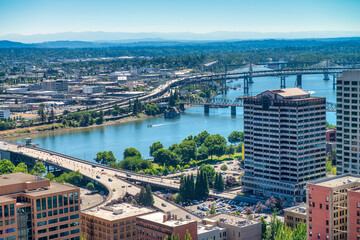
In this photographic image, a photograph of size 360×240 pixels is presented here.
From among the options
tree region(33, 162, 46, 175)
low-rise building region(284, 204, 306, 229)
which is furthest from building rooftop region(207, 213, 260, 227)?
tree region(33, 162, 46, 175)

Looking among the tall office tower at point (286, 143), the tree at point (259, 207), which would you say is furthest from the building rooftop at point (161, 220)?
the tall office tower at point (286, 143)

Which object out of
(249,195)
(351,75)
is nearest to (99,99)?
(249,195)

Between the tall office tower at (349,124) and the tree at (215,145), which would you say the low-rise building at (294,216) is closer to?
the tall office tower at (349,124)

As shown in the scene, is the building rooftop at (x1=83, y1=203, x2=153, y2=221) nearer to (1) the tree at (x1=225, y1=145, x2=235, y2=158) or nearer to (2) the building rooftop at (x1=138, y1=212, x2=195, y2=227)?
(2) the building rooftop at (x1=138, y1=212, x2=195, y2=227)

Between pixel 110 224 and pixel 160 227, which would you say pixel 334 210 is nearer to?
pixel 160 227

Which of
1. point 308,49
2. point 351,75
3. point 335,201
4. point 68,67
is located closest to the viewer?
point 335,201

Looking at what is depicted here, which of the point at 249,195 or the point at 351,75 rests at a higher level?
the point at 351,75

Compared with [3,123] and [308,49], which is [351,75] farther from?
[308,49]
